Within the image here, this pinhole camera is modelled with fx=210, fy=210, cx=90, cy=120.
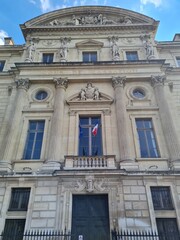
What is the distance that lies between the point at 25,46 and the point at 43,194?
15785 millimetres

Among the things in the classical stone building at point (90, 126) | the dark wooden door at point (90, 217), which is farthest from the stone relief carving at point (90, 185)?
the dark wooden door at point (90, 217)

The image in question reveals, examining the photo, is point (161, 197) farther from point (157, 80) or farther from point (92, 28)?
point (92, 28)

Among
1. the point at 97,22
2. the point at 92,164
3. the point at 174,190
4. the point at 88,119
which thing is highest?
the point at 97,22

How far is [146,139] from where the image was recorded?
1593 centimetres

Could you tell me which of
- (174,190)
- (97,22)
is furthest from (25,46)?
(174,190)

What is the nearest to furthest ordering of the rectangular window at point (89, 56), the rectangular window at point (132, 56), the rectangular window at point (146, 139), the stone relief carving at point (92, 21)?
the rectangular window at point (146, 139) → the rectangular window at point (132, 56) → the rectangular window at point (89, 56) → the stone relief carving at point (92, 21)

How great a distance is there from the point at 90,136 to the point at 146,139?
4.26 m

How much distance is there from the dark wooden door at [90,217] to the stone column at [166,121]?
5585mm

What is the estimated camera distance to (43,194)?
1301 centimetres

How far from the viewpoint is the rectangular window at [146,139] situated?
50.1 feet

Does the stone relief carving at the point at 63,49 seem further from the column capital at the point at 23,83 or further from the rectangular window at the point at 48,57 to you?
the column capital at the point at 23,83

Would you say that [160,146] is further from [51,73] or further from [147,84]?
[51,73]

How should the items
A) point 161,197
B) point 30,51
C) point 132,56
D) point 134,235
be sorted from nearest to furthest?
point 134,235 < point 161,197 < point 30,51 < point 132,56

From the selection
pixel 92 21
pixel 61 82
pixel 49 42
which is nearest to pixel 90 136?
pixel 61 82
